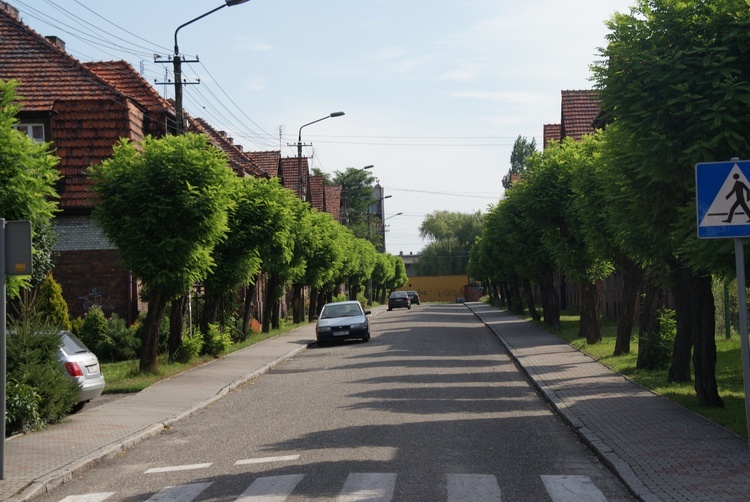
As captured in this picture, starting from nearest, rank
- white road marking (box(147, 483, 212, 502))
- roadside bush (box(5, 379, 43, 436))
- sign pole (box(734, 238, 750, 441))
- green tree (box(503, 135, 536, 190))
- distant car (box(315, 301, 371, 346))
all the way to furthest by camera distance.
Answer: white road marking (box(147, 483, 212, 502))
sign pole (box(734, 238, 750, 441))
roadside bush (box(5, 379, 43, 436))
distant car (box(315, 301, 371, 346))
green tree (box(503, 135, 536, 190))

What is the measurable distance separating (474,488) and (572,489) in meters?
0.88

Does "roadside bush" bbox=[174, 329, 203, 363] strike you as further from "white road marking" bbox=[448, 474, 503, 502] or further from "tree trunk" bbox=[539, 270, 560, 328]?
"tree trunk" bbox=[539, 270, 560, 328]

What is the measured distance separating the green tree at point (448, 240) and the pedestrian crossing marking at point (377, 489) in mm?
107066

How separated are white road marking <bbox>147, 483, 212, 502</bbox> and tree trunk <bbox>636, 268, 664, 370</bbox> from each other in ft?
40.7

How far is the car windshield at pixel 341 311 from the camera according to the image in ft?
111

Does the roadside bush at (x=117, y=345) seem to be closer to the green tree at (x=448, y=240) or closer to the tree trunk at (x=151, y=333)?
the tree trunk at (x=151, y=333)

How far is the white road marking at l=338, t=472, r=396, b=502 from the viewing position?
322 inches

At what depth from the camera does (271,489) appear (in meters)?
8.70

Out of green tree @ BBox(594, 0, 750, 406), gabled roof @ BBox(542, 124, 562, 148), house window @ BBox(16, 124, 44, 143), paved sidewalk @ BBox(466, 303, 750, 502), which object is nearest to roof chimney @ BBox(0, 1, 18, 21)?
house window @ BBox(16, 124, 44, 143)

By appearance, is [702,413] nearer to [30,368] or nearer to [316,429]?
[316,429]

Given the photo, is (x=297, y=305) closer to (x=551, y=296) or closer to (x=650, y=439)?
(x=551, y=296)

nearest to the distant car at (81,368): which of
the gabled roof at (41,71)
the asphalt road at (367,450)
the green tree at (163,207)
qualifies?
the asphalt road at (367,450)

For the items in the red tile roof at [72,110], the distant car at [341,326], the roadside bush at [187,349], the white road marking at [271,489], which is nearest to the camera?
the white road marking at [271,489]

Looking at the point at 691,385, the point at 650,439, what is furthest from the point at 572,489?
the point at 691,385
